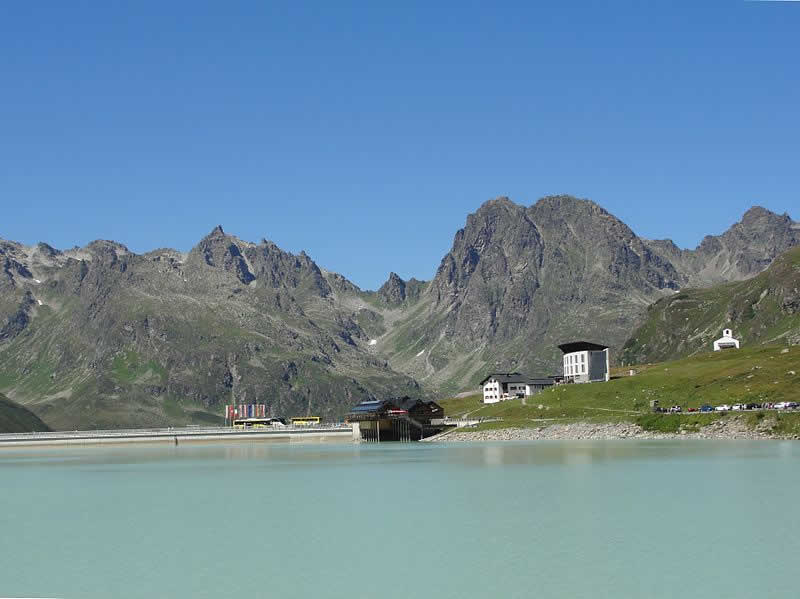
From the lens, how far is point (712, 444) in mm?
165625

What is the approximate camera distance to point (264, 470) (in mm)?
146500

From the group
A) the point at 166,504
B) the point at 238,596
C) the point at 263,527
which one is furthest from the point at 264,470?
the point at 238,596

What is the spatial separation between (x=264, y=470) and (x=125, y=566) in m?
88.1

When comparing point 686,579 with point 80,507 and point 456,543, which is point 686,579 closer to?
point 456,543

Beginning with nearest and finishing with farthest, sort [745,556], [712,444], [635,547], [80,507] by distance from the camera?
[745,556]
[635,547]
[80,507]
[712,444]

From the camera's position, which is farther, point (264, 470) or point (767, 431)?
point (767, 431)

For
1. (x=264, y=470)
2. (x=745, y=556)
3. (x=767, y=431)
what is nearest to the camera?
(x=745, y=556)

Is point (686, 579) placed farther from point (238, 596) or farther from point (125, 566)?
point (125, 566)

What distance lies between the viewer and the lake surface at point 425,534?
51656 mm

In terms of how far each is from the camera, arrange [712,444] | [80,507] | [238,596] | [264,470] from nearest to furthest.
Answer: [238,596] < [80,507] < [264,470] < [712,444]

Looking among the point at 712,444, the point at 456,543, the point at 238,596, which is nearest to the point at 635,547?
the point at 456,543

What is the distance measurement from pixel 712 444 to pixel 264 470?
75.6m

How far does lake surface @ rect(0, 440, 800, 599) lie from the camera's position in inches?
2034

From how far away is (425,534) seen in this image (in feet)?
225
